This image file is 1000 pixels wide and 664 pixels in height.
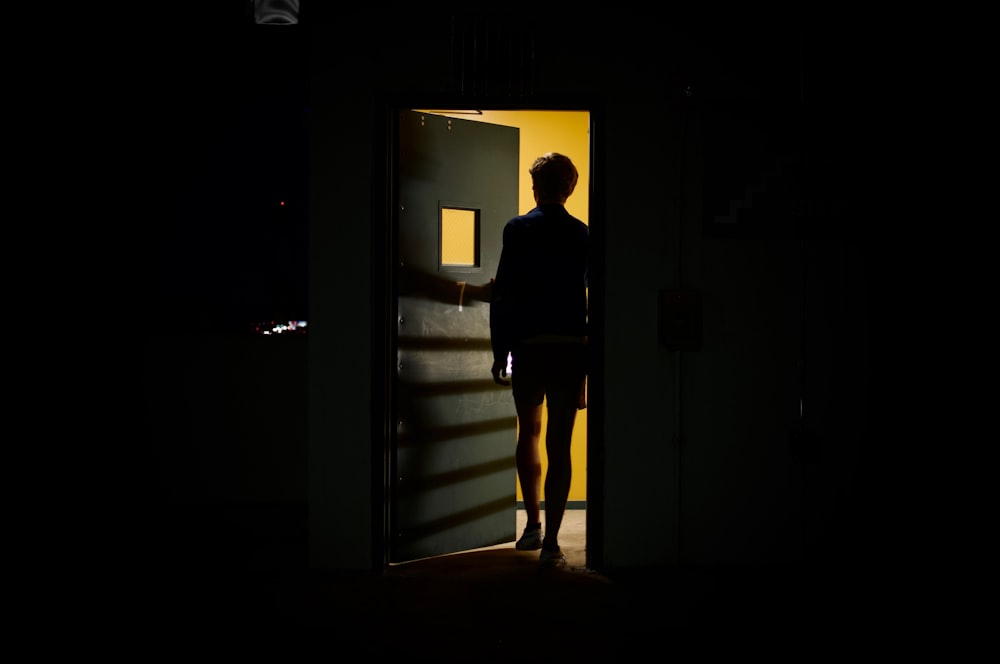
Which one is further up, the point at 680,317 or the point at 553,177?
the point at 553,177

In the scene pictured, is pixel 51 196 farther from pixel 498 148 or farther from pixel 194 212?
pixel 498 148

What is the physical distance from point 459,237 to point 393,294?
0.66 metres

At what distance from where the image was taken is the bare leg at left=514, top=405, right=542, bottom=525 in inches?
134

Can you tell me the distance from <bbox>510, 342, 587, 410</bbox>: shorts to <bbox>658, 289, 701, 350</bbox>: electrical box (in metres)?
0.37

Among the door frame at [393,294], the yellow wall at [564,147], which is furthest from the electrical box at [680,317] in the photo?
the yellow wall at [564,147]

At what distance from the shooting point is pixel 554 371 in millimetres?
3258

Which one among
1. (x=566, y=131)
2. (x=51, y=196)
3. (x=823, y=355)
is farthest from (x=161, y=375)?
(x=823, y=355)

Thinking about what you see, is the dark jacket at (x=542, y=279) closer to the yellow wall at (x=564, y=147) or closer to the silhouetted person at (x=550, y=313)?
the silhouetted person at (x=550, y=313)

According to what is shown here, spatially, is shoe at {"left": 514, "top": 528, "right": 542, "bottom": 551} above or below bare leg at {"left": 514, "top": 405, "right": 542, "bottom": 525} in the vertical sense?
below

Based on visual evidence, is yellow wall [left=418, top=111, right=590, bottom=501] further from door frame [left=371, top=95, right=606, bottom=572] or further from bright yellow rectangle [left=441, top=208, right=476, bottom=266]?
door frame [left=371, top=95, right=606, bottom=572]

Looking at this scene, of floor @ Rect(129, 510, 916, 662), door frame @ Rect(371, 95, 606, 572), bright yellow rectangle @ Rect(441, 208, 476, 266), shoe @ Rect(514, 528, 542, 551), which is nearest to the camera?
floor @ Rect(129, 510, 916, 662)

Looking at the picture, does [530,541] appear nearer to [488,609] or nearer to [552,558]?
[552,558]

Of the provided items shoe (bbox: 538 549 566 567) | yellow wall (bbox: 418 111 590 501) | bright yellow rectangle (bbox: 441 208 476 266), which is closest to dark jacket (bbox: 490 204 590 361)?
bright yellow rectangle (bbox: 441 208 476 266)

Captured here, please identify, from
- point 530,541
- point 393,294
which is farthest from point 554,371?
point 530,541
